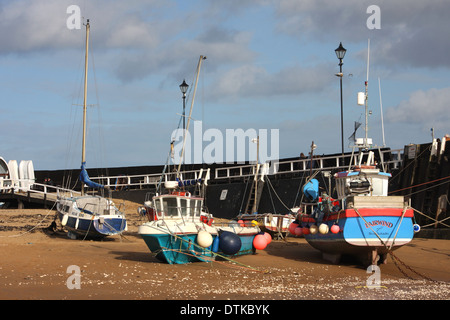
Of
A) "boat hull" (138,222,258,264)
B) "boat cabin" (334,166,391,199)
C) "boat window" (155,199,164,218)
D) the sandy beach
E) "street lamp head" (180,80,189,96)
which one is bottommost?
the sandy beach

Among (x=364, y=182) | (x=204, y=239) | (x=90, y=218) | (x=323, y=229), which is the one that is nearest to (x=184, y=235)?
(x=204, y=239)

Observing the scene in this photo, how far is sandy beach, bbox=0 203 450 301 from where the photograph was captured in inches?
615

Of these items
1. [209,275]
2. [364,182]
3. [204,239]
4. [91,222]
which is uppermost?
[364,182]

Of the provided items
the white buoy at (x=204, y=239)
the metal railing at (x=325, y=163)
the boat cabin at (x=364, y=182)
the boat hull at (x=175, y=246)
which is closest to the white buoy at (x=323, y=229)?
the boat cabin at (x=364, y=182)

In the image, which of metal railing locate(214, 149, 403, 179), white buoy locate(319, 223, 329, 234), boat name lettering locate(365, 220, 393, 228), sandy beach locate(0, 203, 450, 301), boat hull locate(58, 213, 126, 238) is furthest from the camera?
metal railing locate(214, 149, 403, 179)

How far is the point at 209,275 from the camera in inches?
757

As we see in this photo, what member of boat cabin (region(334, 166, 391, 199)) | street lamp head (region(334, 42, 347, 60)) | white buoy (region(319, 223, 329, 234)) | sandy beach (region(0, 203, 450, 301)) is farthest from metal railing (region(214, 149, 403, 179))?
white buoy (region(319, 223, 329, 234))

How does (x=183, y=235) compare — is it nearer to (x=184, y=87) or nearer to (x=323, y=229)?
(x=323, y=229)

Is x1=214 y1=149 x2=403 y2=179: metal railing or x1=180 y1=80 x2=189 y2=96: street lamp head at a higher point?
x1=180 y1=80 x2=189 y2=96: street lamp head

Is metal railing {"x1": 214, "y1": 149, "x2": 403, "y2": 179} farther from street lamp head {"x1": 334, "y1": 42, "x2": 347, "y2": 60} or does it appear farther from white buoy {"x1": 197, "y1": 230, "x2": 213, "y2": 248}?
white buoy {"x1": 197, "y1": 230, "x2": 213, "y2": 248}

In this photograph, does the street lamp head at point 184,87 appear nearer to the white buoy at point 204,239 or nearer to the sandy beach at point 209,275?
the sandy beach at point 209,275

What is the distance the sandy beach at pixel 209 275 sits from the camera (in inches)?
615
